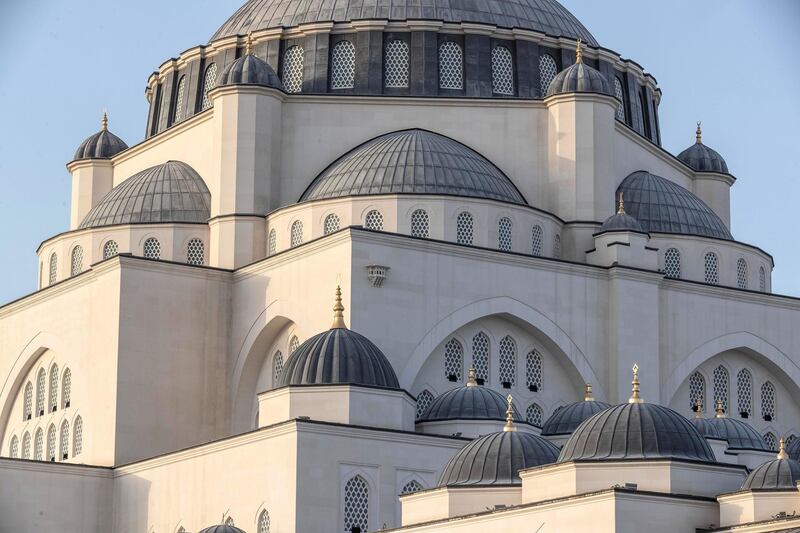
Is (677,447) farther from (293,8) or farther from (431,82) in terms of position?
(293,8)

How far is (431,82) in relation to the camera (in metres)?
65.9

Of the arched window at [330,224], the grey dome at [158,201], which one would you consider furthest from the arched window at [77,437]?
the arched window at [330,224]

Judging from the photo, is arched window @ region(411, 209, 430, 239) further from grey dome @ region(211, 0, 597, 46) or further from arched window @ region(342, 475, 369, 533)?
arched window @ region(342, 475, 369, 533)

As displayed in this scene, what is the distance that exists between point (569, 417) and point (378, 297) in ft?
19.2

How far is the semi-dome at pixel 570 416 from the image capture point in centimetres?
5494

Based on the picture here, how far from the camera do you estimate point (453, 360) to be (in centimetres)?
5806

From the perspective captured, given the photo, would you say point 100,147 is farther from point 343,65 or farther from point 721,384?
point 721,384

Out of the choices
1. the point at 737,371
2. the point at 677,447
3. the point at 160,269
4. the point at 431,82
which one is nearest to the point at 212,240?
the point at 160,269

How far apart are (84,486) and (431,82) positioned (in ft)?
54.1

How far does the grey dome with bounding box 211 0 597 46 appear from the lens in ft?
222

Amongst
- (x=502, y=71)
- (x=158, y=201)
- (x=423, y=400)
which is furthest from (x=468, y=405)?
(x=502, y=71)

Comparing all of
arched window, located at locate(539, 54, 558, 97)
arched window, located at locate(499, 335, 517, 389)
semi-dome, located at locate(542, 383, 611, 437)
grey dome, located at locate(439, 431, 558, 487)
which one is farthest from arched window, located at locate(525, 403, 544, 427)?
arched window, located at locate(539, 54, 558, 97)

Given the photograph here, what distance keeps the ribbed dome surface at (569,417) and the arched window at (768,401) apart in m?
8.88

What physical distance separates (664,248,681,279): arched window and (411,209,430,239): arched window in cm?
819
